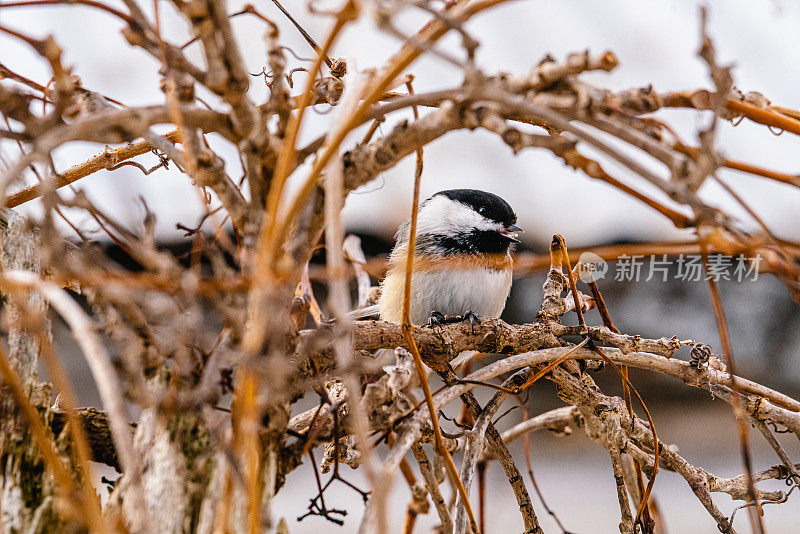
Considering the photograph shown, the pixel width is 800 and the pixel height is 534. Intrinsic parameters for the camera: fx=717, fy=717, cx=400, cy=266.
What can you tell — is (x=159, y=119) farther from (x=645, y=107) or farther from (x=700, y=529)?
(x=700, y=529)

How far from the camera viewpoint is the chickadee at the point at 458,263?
1.71 m

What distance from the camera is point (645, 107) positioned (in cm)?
56

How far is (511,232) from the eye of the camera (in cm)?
177

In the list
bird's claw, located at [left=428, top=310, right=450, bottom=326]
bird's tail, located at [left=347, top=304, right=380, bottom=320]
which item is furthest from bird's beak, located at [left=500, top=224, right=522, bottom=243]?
bird's tail, located at [left=347, top=304, right=380, bottom=320]

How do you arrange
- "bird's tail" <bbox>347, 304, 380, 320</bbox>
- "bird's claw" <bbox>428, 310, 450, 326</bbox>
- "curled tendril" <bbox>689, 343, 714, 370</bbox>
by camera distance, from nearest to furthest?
"curled tendril" <bbox>689, 343, 714, 370</bbox>, "bird's claw" <bbox>428, 310, 450, 326</bbox>, "bird's tail" <bbox>347, 304, 380, 320</bbox>

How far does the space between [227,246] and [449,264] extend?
43.8 inches

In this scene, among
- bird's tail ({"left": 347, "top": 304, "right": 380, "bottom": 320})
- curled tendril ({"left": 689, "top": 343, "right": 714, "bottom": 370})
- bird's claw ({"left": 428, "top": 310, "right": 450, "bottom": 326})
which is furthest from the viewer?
bird's tail ({"left": 347, "top": 304, "right": 380, "bottom": 320})

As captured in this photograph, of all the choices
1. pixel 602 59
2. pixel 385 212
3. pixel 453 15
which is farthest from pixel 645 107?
pixel 385 212

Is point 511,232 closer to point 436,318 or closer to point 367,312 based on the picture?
point 436,318

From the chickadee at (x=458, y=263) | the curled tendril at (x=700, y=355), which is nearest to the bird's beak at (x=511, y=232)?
the chickadee at (x=458, y=263)

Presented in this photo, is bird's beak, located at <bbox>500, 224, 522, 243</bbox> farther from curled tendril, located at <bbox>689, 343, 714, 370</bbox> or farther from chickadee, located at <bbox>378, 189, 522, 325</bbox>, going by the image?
curled tendril, located at <bbox>689, 343, 714, 370</bbox>

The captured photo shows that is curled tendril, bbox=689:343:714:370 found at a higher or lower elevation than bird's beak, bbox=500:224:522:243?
lower

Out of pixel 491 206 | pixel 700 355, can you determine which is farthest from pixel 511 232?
pixel 700 355

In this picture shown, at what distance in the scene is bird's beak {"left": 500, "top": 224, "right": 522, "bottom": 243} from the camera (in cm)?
174
